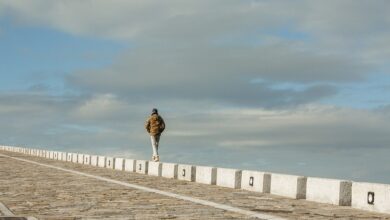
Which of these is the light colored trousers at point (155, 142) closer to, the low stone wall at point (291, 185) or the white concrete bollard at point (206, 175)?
the low stone wall at point (291, 185)

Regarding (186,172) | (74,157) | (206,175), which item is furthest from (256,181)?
(74,157)

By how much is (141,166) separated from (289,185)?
45.4 feet

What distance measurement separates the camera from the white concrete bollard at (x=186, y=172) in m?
22.6

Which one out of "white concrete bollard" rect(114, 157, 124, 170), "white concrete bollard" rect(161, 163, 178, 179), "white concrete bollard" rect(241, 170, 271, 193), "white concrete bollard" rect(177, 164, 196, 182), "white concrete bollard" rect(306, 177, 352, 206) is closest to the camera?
"white concrete bollard" rect(306, 177, 352, 206)

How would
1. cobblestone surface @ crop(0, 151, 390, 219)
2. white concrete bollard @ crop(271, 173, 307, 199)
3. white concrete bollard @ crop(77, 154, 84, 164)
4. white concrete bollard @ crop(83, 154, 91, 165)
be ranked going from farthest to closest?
1. white concrete bollard @ crop(77, 154, 84, 164)
2. white concrete bollard @ crop(83, 154, 91, 165)
3. white concrete bollard @ crop(271, 173, 307, 199)
4. cobblestone surface @ crop(0, 151, 390, 219)

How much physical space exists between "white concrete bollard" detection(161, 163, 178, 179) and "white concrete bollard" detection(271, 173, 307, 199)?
7.57 metres

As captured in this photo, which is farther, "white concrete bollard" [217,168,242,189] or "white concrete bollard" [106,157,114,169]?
"white concrete bollard" [106,157,114,169]

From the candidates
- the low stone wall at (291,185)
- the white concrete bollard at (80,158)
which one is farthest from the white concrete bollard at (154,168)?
the white concrete bollard at (80,158)

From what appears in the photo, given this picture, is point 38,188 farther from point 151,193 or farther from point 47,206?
point 47,206

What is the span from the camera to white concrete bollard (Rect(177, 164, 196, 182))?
22.6 m

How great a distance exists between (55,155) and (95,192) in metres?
37.7

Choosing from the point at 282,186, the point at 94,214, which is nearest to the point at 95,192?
the point at 282,186

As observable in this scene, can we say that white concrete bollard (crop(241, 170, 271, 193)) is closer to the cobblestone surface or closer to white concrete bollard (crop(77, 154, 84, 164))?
the cobblestone surface

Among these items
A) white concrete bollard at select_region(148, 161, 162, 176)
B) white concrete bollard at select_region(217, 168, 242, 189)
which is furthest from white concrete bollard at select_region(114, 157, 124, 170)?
white concrete bollard at select_region(217, 168, 242, 189)
